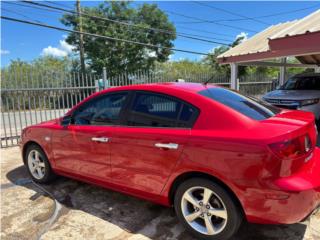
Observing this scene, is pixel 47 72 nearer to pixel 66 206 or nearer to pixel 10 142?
pixel 10 142

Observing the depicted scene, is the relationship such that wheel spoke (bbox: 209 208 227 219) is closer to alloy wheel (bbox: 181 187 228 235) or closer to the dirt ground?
alloy wheel (bbox: 181 187 228 235)

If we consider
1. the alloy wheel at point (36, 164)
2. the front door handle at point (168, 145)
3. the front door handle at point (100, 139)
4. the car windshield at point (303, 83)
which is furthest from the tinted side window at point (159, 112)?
the car windshield at point (303, 83)

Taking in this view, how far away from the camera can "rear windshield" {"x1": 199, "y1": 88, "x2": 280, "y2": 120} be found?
2.81m

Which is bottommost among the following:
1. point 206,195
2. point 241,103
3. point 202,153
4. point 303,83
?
point 206,195

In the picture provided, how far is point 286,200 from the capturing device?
7.63 ft

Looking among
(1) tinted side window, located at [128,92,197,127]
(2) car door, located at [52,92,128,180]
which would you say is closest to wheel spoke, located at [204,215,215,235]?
(1) tinted side window, located at [128,92,197,127]

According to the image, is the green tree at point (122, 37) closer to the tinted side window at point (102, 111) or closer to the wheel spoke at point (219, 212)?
the tinted side window at point (102, 111)

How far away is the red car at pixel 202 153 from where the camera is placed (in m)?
2.37

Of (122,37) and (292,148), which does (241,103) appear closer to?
(292,148)

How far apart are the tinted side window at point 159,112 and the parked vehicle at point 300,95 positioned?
516 centimetres

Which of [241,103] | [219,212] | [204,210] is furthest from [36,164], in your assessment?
[241,103]

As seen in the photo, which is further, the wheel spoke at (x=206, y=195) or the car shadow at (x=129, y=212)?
the car shadow at (x=129, y=212)

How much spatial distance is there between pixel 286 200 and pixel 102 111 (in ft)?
7.60

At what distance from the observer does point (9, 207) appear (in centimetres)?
381
